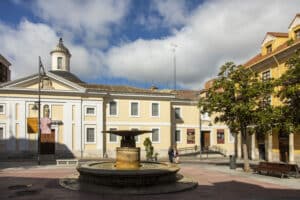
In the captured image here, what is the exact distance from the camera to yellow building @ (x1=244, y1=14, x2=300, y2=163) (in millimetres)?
29031

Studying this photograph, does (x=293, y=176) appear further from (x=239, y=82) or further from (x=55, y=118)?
(x=55, y=118)

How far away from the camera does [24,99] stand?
37.1 meters

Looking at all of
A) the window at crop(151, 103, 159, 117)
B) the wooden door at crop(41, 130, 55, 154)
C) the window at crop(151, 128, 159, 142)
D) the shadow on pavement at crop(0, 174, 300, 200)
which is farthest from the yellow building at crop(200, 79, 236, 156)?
the shadow on pavement at crop(0, 174, 300, 200)

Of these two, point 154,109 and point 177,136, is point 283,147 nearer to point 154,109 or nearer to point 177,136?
point 177,136

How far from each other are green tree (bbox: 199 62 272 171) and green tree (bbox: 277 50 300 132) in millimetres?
1440

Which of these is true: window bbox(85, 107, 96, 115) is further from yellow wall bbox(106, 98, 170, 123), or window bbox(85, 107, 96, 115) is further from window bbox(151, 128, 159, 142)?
window bbox(151, 128, 159, 142)

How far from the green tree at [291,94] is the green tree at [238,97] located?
144 centimetres

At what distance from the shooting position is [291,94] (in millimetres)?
19531

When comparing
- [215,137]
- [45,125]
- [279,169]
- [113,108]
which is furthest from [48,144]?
[279,169]

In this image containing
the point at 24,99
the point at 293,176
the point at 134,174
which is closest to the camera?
the point at 134,174

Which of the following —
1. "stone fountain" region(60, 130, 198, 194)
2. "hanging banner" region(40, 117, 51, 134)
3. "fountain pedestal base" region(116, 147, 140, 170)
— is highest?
"hanging banner" region(40, 117, 51, 134)

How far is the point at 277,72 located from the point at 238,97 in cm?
971

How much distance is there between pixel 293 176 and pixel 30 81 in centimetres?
2800

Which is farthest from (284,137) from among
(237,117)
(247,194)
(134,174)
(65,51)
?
(65,51)
